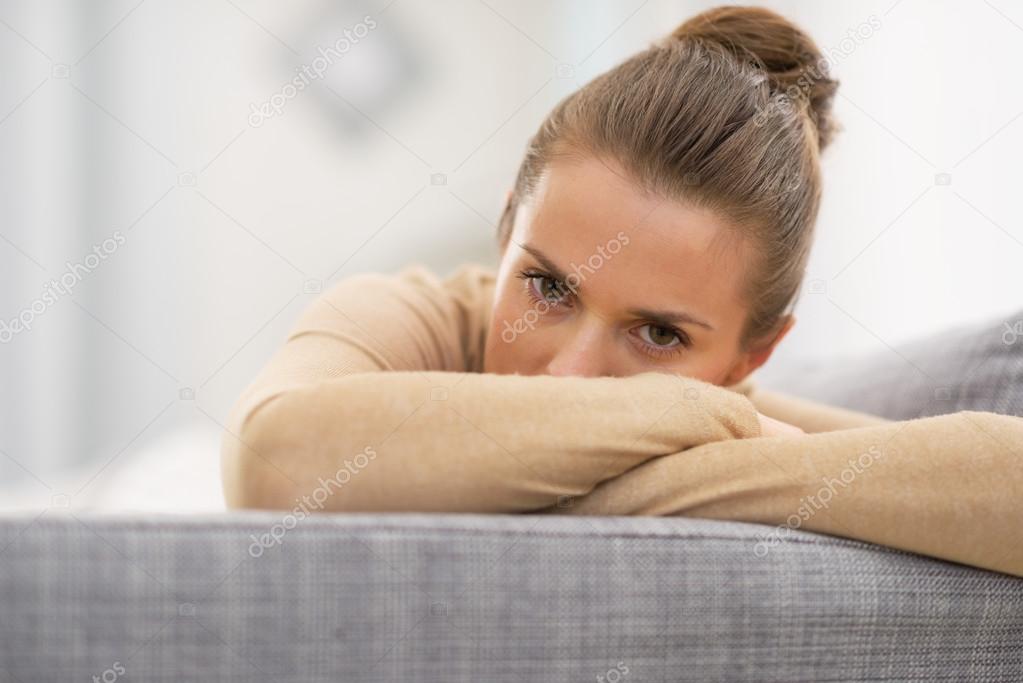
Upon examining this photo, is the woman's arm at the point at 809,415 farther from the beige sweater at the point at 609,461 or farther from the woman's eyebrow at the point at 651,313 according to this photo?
the beige sweater at the point at 609,461

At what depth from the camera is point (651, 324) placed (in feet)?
3.23

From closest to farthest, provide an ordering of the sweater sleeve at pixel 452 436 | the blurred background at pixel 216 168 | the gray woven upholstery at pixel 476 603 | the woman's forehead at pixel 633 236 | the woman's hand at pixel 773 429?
the gray woven upholstery at pixel 476 603 < the sweater sleeve at pixel 452 436 < the woman's hand at pixel 773 429 < the woman's forehead at pixel 633 236 < the blurred background at pixel 216 168

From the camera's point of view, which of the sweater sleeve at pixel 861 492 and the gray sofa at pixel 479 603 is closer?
the gray sofa at pixel 479 603

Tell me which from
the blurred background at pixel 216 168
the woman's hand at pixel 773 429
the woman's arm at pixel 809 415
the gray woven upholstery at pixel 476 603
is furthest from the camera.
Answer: the blurred background at pixel 216 168

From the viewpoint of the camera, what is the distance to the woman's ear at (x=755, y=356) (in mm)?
1151

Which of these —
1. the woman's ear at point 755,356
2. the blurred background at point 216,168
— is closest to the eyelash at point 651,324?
the woman's ear at point 755,356

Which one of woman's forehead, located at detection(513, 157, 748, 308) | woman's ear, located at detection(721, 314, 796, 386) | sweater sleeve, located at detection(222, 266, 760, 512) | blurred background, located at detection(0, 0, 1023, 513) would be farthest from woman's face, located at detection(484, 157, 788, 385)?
blurred background, located at detection(0, 0, 1023, 513)

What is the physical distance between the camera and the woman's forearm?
2.13 ft

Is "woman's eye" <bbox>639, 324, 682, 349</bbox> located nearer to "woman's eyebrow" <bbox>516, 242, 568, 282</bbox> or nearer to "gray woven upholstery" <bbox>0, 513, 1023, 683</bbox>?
"woman's eyebrow" <bbox>516, 242, 568, 282</bbox>

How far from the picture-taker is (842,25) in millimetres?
2207

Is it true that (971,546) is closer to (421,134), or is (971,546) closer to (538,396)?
(538,396)

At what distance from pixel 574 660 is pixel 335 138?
2.66 m

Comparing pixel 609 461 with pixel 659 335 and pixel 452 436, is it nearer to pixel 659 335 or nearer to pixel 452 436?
pixel 452 436

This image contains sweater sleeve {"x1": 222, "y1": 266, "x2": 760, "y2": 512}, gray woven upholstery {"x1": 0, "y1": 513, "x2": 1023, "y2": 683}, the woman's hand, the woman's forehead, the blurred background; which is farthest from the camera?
the blurred background
